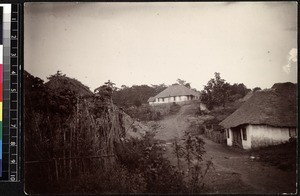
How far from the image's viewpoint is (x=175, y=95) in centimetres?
221

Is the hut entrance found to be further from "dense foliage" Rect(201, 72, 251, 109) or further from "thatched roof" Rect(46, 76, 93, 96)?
"thatched roof" Rect(46, 76, 93, 96)

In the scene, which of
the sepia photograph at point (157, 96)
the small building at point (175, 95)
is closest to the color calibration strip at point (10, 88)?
the sepia photograph at point (157, 96)

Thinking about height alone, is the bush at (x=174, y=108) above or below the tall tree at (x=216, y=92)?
below

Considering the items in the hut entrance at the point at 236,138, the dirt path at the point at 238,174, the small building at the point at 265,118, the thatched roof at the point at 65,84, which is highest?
the thatched roof at the point at 65,84

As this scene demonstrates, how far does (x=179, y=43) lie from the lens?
2.23 m

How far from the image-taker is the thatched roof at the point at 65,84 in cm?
224

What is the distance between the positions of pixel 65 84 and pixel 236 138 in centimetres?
112

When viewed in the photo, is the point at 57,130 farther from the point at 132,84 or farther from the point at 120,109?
the point at 132,84

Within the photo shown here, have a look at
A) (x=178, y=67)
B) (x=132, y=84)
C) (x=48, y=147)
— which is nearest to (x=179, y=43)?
(x=178, y=67)

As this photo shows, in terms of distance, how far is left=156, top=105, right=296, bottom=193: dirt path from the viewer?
7.18 ft

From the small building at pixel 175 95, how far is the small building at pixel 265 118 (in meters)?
0.28

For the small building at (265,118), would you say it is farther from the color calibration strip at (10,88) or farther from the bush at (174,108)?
the color calibration strip at (10,88)

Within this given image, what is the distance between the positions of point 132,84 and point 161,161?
0.51 meters

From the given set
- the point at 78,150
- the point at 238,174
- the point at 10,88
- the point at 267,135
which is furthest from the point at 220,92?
the point at 10,88
